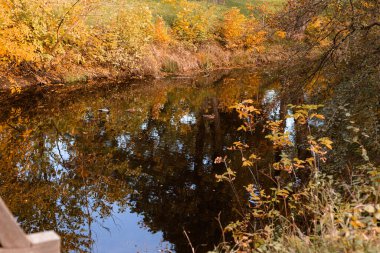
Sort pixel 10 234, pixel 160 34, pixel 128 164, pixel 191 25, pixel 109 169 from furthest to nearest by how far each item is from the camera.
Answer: pixel 191 25
pixel 160 34
pixel 128 164
pixel 109 169
pixel 10 234

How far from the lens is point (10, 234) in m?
1.79

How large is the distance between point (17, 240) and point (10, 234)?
0.15 feet

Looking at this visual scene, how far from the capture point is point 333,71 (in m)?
8.41

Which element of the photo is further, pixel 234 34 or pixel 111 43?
pixel 234 34

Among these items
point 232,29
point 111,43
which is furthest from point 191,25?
point 111,43

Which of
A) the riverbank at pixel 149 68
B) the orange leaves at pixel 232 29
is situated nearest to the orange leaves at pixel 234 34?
the orange leaves at pixel 232 29

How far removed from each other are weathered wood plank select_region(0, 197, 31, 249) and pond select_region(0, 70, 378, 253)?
6.88ft

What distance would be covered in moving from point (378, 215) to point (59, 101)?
14688 millimetres


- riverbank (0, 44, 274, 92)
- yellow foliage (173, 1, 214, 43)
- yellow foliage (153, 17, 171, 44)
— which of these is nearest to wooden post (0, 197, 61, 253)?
riverbank (0, 44, 274, 92)

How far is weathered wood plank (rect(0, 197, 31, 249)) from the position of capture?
5.76 ft

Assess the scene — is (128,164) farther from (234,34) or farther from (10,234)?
(234,34)

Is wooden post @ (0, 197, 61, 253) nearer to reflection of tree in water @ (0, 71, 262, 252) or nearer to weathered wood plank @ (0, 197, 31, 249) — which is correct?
weathered wood plank @ (0, 197, 31, 249)

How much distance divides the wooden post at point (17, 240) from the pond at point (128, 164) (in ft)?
6.52

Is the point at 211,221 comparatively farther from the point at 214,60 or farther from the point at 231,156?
the point at 214,60
